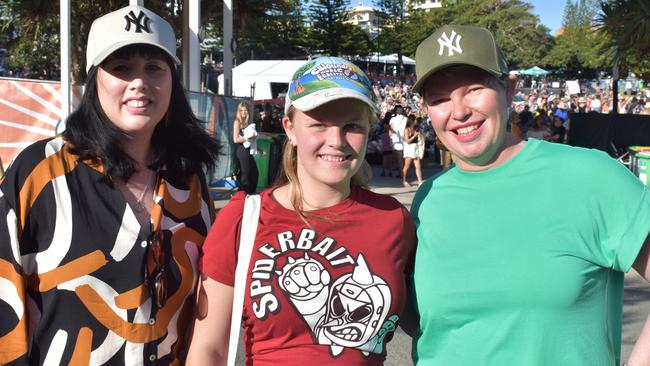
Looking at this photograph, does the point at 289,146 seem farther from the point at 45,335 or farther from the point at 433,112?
the point at 45,335

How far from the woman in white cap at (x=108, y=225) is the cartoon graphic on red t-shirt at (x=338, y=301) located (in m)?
0.40

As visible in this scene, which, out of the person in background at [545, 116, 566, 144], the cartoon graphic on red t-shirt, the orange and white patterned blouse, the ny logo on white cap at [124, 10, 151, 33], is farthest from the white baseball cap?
the person in background at [545, 116, 566, 144]

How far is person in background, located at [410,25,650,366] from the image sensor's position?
188cm

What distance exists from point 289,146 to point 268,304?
0.56 m

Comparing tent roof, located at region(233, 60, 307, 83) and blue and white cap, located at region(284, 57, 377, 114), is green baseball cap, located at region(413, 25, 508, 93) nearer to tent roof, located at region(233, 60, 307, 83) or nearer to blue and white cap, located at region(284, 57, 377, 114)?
blue and white cap, located at region(284, 57, 377, 114)

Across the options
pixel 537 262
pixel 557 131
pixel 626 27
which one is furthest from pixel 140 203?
pixel 626 27

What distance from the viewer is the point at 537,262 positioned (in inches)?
75.5

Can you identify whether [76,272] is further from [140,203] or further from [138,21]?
[138,21]

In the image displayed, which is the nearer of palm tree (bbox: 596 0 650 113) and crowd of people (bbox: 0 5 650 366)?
crowd of people (bbox: 0 5 650 366)

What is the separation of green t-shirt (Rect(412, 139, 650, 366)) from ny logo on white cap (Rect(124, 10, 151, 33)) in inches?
46.0

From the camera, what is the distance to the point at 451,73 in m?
2.06

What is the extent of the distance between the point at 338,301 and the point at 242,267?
309mm

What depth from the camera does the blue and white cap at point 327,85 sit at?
2.00 meters

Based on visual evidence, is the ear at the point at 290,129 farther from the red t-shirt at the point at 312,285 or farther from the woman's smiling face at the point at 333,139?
the red t-shirt at the point at 312,285
